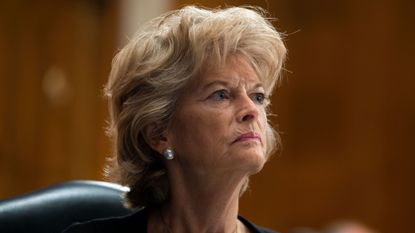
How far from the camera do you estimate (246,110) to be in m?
2.12

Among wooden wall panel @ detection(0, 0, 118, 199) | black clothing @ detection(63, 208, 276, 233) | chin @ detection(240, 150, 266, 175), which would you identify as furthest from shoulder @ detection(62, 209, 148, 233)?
wooden wall panel @ detection(0, 0, 118, 199)

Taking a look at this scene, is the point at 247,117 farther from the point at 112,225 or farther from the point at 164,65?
the point at 112,225

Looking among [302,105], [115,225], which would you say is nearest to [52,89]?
[302,105]

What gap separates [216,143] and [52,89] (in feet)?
8.23

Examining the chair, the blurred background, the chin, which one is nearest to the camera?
the chin

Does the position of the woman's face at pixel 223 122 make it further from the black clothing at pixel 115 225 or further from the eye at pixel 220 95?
the black clothing at pixel 115 225

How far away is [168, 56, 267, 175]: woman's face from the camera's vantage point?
2102 mm

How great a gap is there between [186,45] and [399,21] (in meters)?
2.61

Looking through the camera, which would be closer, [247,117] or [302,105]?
[247,117]

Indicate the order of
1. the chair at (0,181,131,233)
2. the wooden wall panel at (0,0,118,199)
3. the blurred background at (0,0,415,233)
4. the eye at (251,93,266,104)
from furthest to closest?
1. the blurred background at (0,0,415,233)
2. the wooden wall panel at (0,0,118,199)
3. the chair at (0,181,131,233)
4. the eye at (251,93,266,104)

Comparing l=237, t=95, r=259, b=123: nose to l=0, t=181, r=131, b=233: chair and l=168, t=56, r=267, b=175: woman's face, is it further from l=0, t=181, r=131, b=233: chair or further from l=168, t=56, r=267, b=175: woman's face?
l=0, t=181, r=131, b=233: chair

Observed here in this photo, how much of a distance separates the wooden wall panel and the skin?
2.26 metres

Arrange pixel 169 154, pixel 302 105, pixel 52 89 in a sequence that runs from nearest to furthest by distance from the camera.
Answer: pixel 169 154 → pixel 52 89 → pixel 302 105

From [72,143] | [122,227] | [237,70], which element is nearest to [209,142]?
[237,70]
